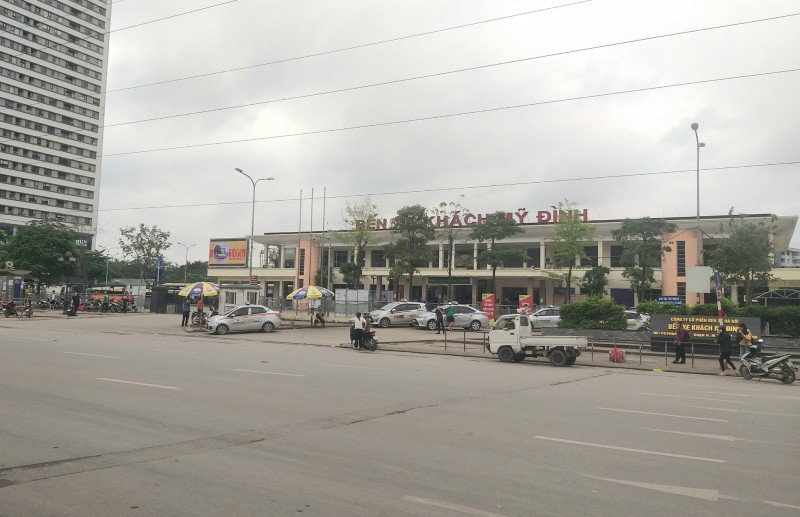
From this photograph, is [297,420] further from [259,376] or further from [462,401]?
[259,376]

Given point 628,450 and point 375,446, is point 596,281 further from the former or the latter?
point 375,446

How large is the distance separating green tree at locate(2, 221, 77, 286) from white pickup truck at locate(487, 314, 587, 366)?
5466cm

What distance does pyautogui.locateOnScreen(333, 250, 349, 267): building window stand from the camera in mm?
80125

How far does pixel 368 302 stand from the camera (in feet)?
152

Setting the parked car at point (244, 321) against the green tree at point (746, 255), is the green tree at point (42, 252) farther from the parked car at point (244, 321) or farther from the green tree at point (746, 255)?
the green tree at point (746, 255)

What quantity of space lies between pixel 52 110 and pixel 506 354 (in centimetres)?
11049

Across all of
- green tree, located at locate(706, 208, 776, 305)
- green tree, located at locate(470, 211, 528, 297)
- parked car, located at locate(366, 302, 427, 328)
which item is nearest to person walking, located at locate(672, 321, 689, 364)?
parked car, located at locate(366, 302, 427, 328)

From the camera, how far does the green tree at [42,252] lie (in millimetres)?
60344

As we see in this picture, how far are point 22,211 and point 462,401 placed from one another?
112484 mm

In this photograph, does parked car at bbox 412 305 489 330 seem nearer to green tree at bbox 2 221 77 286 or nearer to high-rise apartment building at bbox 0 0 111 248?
green tree at bbox 2 221 77 286

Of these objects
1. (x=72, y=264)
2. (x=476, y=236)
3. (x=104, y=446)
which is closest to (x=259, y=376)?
(x=104, y=446)

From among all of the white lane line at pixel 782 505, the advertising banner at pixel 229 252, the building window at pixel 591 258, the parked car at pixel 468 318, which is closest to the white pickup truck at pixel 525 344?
the white lane line at pixel 782 505

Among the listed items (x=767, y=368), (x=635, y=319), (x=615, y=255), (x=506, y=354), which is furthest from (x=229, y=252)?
(x=767, y=368)

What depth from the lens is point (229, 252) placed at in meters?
85.2
